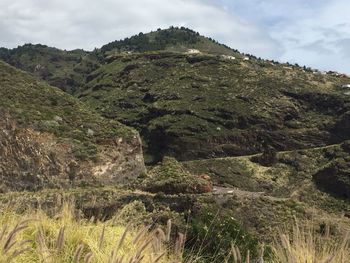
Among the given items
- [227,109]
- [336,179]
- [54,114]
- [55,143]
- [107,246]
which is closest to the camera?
[107,246]

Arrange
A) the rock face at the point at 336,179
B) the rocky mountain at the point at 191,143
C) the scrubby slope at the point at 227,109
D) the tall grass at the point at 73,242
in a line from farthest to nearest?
the scrubby slope at the point at 227,109
the rock face at the point at 336,179
the rocky mountain at the point at 191,143
the tall grass at the point at 73,242

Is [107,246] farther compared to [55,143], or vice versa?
[55,143]

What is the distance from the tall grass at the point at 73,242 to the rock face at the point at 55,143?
79.0ft

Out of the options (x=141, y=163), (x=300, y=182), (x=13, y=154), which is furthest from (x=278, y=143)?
(x=13, y=154)

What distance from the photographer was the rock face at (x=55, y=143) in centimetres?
3291

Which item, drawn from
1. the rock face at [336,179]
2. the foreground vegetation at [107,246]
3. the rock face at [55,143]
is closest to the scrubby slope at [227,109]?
the rock face at [336,179]

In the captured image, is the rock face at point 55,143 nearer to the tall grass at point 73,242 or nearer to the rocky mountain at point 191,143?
the rocky mountain at point 191,143

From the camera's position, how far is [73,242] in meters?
6.26

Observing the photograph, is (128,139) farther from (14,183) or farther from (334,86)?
(334,86)

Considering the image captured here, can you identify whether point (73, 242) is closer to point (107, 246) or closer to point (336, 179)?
point (107, 246)

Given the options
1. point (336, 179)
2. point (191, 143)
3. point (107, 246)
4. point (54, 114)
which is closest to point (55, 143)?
point (54, 114)

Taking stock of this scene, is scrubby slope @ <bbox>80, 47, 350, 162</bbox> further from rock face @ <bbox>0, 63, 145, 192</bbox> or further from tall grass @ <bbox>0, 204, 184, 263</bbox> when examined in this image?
tall grass @ <bbox>0, 204, 184, 263</bbox>

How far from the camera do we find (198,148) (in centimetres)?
10938

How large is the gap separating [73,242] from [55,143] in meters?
30.0
